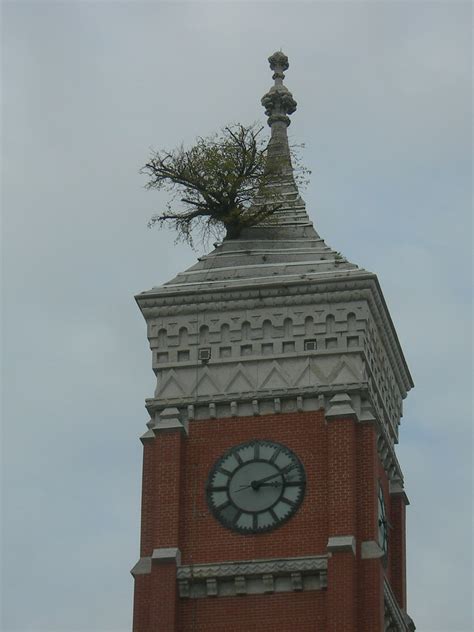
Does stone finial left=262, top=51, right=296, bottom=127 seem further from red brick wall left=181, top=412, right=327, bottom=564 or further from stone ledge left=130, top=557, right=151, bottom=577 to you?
stone ledge left=130, top=557, right=151, bottom=577

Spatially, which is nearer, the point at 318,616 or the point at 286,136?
the point at 318,616

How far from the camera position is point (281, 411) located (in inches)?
2468

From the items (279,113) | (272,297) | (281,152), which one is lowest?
(272,297)

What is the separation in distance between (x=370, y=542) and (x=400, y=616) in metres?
3.75

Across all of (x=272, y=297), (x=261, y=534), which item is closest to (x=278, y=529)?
(x=261, y=534)

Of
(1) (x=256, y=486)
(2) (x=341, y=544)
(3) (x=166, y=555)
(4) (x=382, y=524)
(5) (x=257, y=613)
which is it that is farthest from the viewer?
(4) (x=382, y=524)

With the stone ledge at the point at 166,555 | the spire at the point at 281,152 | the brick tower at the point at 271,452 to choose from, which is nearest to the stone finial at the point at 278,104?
the spire at the point at 281,152

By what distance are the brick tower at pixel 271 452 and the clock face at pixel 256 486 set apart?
0.03 metres

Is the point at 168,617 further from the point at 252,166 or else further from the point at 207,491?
the point at 252,166

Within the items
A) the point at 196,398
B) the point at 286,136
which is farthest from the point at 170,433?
the point at 286,136

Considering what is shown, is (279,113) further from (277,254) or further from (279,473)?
(279,473)

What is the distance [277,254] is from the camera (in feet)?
215

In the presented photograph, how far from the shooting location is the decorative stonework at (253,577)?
198 feet

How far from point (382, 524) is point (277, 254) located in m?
7.54
